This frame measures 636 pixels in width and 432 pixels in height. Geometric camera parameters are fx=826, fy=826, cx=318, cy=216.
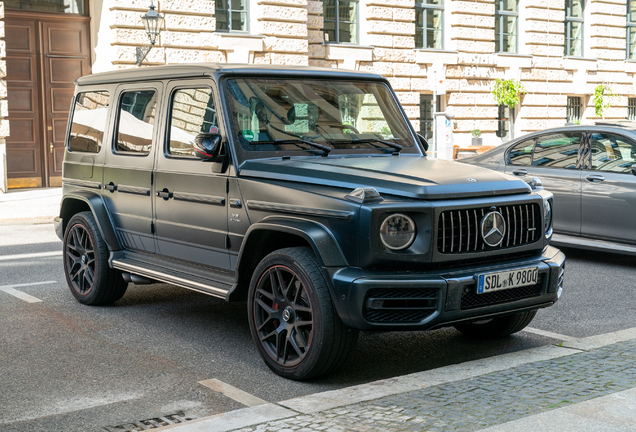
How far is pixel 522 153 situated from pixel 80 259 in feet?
17.2

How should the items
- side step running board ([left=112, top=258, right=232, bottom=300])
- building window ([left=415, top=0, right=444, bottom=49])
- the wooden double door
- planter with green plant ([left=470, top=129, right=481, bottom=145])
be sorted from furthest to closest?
1. planter with green plant ([left=470, top=129, right=481, bottom=145])
2. building window ([left=415, top=0, right=444, bottom=49])
3. the wooden double door
4. side step running board ([left=112, top=258, right=232, bottom=300])

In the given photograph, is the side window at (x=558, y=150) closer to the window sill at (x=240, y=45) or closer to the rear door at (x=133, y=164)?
the rear door at (x=133, y=164)

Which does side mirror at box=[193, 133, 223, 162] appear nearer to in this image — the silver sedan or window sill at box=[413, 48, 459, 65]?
the silver sedan

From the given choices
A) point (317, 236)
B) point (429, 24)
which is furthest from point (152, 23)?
point (317, 236)

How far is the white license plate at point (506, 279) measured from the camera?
184 inches

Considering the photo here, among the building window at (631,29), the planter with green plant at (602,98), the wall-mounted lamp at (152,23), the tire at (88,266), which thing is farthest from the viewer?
the building window at (631,29)

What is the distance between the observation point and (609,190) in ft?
28.3

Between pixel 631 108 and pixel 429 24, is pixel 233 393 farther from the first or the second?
pixel 631 108

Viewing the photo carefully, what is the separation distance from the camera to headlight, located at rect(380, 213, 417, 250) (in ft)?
14.7

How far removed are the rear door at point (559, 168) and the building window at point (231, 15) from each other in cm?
1307

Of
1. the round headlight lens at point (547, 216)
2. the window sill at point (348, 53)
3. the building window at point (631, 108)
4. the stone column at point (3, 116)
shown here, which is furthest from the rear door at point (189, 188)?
the building window at point (631, 108)

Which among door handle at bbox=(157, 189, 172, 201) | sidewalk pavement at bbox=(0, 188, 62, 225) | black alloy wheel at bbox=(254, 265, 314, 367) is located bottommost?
sidewalk pavement at bbox=(0, 188, 62, 225)

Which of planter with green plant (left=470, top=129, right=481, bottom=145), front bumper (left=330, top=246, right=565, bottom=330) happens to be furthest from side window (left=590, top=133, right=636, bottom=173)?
planter with green plant (left=470, top=129, right=481, bottom=145)

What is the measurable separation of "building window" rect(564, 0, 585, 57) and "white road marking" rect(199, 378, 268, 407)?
27739 millimetres
